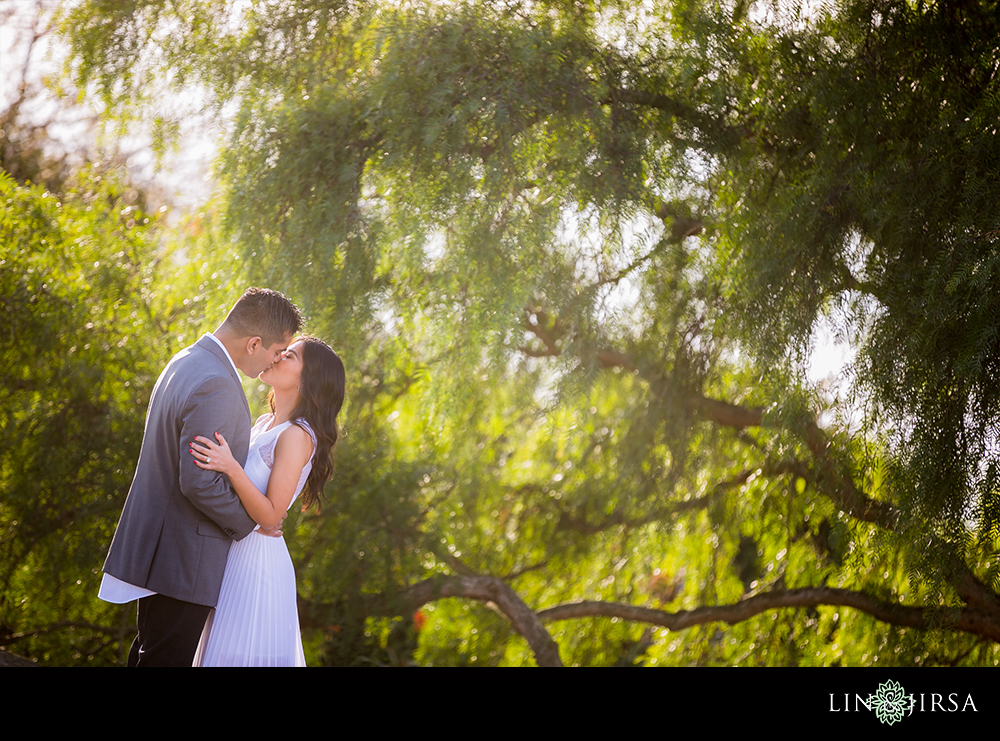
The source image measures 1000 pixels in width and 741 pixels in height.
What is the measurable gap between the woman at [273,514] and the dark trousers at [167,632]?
0.17 meters

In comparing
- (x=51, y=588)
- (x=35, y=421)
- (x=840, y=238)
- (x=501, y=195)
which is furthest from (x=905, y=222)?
(x=51, y=588)

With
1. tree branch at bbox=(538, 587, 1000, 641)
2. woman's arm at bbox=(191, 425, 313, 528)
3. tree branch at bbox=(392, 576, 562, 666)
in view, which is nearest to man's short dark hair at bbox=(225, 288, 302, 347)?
woman's arm at bbox=(191, 425, 313, 528)

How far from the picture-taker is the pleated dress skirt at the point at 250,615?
2.39 meters

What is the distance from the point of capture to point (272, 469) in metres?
2.46

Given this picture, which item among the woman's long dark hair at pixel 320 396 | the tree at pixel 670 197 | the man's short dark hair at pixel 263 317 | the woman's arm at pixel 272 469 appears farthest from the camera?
the tree at pixel 670 197

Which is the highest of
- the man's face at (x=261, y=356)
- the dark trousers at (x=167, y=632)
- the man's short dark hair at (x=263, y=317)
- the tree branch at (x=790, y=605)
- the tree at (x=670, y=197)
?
the tree at (x=670, y=197)

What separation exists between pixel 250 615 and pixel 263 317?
0.90m

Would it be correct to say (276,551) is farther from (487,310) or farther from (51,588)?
(51,588)

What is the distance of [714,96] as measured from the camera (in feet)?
11.6

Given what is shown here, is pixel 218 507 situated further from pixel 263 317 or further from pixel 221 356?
pixel 263 317

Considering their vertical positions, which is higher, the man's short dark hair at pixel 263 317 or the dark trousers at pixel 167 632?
the man's short dark hair at pixel 263 317

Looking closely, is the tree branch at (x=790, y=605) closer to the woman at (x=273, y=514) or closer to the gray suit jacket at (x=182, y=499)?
the woman at (x=273, y=514)

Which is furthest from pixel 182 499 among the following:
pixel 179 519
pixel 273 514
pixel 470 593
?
pixel 470 593
